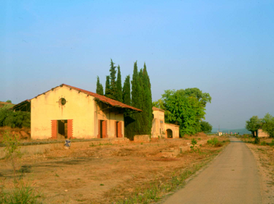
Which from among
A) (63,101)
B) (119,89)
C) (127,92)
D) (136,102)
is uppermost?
(119,89)

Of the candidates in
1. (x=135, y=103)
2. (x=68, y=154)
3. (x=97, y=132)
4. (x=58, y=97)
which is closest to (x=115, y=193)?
(x=68, y=154)

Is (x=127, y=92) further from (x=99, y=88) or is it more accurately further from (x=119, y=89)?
(x=99, y=88)

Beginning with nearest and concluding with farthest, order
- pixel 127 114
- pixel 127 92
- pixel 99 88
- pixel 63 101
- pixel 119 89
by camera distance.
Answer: pixel 63 101 → pixel 127 114 → pixel 127 92 → pixel 119 89 → pixel 99 88

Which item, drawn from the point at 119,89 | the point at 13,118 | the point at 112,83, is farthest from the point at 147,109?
the point at 13,118

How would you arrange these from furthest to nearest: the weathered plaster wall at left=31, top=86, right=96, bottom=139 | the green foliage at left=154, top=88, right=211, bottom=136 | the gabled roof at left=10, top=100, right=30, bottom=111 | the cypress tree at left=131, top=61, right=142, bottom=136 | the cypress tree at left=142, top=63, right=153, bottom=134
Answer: the green foliage at left=154, top=88, right=211, bottom=136 < the cypress tree at left=142, top=63, right=153, bottom=134 < the cypress tree at left=131, top=61, right=142, bottom=136 < the gabled roof at left=10, top=100, right=30, bottom=111 < the weathered plaster wall at left=31, top=86, right=96, bottom=139

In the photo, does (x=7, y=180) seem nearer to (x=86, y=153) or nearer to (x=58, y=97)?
(x=86, y=153)

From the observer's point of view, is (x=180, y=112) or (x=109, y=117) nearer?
(x=109, y=117)

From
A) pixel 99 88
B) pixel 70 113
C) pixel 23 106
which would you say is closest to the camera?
pixel 70 113

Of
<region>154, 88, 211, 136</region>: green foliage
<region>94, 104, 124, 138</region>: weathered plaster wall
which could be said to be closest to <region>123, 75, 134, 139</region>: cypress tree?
<region>94, 104, 124, 138</region>: weathered plaster wall

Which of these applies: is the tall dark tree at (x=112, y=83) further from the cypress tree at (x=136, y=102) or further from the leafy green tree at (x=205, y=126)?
the leafy green tree at (x=205, y=126)

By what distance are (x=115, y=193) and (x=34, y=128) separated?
825 inches

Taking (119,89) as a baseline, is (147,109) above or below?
below

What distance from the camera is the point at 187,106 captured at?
50156 mm

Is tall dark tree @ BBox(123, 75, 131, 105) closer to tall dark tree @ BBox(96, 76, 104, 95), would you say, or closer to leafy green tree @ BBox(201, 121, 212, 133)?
tall dark tree @ BBox(96, 76, 104, 95)
